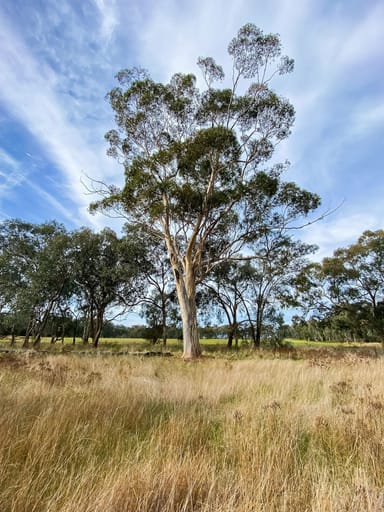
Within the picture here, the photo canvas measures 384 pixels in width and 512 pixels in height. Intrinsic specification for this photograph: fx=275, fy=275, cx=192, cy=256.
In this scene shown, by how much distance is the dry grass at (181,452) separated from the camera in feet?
5.24

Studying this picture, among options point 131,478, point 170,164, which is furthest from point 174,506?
point 170,164

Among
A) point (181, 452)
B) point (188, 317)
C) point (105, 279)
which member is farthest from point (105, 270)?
point (181, 452)

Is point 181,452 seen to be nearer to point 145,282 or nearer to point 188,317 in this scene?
point 188,317

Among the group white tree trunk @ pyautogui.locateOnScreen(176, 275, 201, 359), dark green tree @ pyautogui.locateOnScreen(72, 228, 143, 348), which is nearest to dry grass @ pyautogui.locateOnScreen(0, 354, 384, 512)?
white tree trunk @ pyautogui.locateOnScreen(176, 275, 201, 359)

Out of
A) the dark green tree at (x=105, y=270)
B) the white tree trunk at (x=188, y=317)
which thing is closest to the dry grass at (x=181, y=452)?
the white tree trunk at (x=188, y=317)

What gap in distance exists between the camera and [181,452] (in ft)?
7.23

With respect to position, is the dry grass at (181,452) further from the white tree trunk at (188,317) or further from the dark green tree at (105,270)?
the dark green tree at (105,270)

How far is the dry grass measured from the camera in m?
1.60

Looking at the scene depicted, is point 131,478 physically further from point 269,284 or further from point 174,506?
point 269,284

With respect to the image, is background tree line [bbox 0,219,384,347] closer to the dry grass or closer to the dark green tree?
the dark green tree

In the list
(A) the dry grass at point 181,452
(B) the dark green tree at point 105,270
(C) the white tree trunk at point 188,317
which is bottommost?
(A) the dry grass at point 181,452

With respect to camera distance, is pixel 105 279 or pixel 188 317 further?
pixel 105 279

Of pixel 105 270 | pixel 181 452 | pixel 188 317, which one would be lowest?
pixel 181 452

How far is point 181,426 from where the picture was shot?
2.77m
